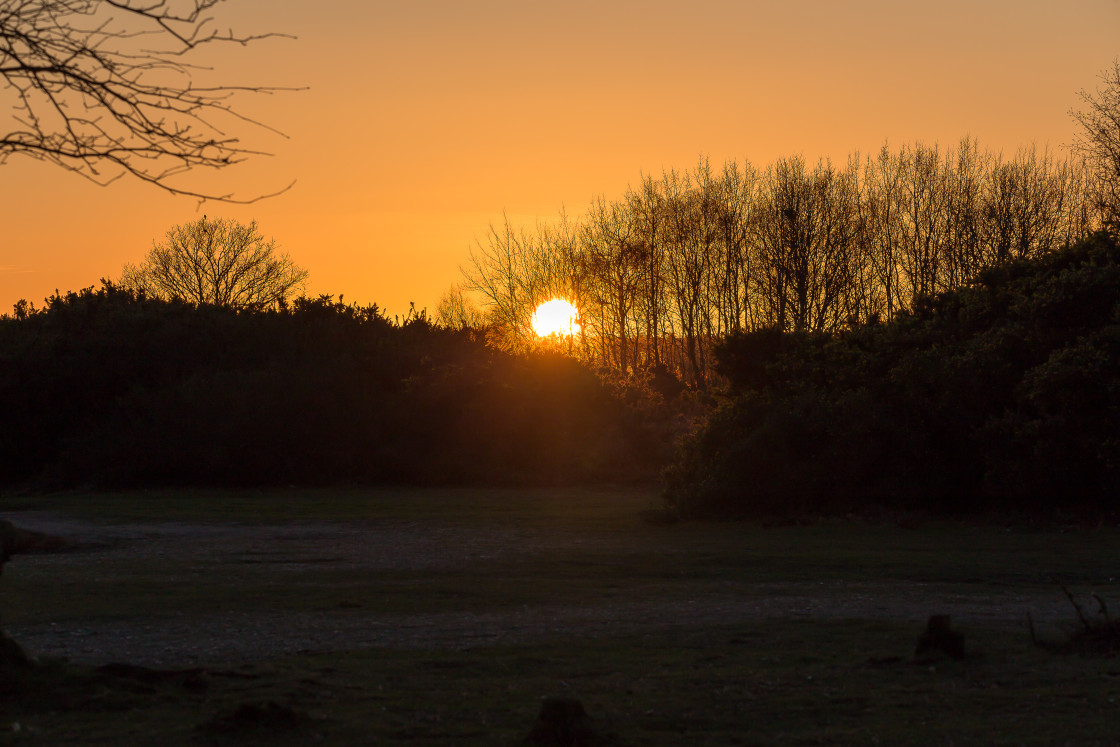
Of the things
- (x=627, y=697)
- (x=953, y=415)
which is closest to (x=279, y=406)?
(x=953, y=415)

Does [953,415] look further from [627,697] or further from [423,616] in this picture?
[627,697]

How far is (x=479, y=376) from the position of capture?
3600cm

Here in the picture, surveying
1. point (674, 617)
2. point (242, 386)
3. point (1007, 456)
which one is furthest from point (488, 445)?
point (674, 617)

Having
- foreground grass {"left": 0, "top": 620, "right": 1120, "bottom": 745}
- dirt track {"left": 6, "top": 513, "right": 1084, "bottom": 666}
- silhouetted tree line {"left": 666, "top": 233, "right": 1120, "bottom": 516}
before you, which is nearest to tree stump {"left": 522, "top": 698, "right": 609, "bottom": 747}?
foreground grass {"left": 0, "top": 620, "right": 1120, "bottom": 745}

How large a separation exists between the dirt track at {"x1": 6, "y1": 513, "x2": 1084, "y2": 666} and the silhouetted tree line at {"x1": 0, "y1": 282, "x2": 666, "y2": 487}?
16152 mm

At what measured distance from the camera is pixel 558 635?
380 inches

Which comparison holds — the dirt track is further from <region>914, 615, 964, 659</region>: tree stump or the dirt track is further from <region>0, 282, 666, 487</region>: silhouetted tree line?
<region>0, 282, 666, 487</region>: silhouetted tree line

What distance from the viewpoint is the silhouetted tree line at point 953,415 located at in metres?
19.2

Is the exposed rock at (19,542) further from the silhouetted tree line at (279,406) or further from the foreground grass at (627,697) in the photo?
the silhouetted tree line at (279,406)

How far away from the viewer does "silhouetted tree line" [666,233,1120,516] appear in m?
19.2

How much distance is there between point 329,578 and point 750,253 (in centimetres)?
4142

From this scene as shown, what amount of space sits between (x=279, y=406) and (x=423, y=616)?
76.7 feet

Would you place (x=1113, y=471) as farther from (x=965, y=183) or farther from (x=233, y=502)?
(x=965, y=183)

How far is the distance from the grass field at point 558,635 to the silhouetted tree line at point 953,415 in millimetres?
1299
